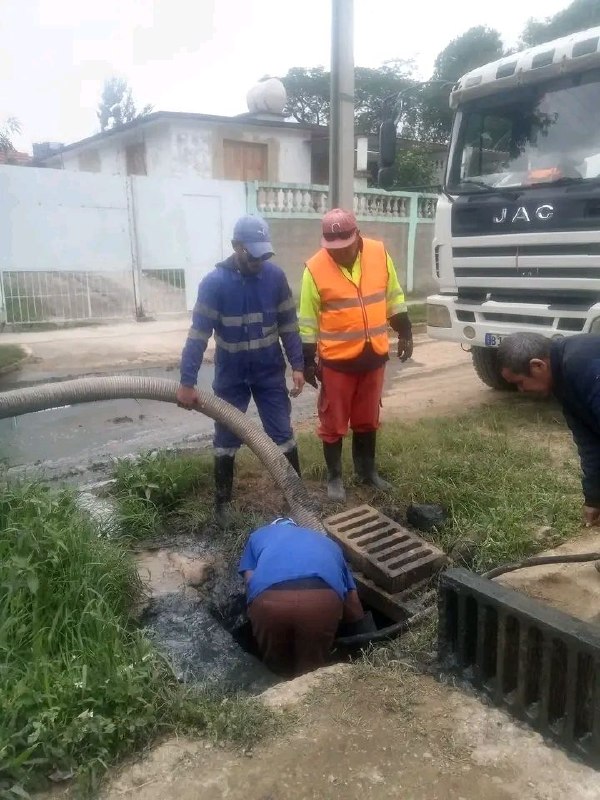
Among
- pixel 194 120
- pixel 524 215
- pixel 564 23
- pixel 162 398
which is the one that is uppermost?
pixel 564 23

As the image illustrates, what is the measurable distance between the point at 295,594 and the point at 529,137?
14.4 ft

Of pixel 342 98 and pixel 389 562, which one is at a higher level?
pixel 342 98

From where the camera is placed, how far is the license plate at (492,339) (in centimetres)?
572

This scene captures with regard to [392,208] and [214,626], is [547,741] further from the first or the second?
[392,208]

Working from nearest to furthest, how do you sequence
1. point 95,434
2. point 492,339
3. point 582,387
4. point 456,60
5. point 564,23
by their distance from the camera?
point 582,387 → point 492,339 → point 95,434 → point 564,23 → point 456,60

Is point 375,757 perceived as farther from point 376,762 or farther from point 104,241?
point 104,241

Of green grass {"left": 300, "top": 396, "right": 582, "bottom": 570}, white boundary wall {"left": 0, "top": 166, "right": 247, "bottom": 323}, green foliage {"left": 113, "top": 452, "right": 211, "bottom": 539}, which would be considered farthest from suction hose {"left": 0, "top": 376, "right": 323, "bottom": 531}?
white boundary wall {"left": 0, "top": 166, "right": 247, "bottom": 323}

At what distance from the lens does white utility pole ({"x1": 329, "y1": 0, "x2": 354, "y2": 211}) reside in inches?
236

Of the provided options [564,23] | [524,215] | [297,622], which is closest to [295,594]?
[297,622]

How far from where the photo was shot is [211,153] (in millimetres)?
17266

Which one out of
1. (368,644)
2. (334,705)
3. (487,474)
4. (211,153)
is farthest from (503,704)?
(211,153)

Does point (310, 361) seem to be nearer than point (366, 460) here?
Yes

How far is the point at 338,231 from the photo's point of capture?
4047mm

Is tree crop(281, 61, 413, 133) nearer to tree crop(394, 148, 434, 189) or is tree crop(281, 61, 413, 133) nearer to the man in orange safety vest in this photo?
tree crop(394, 148, 434, 189)
